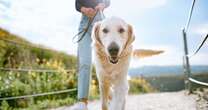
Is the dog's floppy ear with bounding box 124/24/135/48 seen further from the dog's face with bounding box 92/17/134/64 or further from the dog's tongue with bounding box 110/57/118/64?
the dog's tongue with bounding box 110/57/118/64

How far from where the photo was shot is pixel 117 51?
3783 mm

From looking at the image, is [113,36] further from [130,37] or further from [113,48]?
[130,37]

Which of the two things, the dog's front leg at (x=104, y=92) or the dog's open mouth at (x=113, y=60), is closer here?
Result: the dog's open mouth at (x=113, y=60)

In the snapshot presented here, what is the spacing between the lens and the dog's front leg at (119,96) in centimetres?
407

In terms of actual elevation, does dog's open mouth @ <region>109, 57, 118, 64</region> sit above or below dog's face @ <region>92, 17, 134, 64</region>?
below

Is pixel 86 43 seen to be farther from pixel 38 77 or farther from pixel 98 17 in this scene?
pixel 38 77

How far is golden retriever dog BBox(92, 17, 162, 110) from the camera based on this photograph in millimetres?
3863

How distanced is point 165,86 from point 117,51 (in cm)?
976

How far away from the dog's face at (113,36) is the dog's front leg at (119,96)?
0.94ft

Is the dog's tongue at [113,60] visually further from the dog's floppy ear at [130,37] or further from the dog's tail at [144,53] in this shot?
the dog's tail at [144,53]

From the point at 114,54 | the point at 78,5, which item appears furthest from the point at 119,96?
the point at 78,5

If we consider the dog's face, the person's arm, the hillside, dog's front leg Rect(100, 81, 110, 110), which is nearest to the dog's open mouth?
the dog's face

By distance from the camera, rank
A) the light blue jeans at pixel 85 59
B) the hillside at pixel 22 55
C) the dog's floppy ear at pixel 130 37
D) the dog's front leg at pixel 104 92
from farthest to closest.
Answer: the hillside at pixel 22 55 → the light blue jeans at pixel 85 59 → the dog's front leg at pixel 104 92 → the dog's floppy ear at pixel 130 37

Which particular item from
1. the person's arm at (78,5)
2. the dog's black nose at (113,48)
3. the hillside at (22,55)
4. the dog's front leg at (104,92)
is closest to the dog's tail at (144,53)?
the dog's front leg at (104,92)
